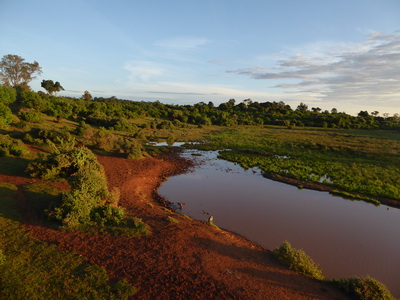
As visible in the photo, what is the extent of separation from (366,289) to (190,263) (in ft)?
22.4

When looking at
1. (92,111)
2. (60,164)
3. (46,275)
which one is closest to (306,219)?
(46,275)

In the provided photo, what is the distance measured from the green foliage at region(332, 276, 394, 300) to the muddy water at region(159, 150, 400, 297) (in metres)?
1.61

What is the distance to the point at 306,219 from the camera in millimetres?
16406

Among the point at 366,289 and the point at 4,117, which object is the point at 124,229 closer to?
the point at 366,289

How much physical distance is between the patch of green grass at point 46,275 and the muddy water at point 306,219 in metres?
8.19

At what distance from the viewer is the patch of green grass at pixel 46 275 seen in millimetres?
7332

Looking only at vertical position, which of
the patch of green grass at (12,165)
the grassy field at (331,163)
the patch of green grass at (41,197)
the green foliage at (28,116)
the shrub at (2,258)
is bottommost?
the shrub at (2,258)

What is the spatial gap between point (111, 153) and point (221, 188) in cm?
1499

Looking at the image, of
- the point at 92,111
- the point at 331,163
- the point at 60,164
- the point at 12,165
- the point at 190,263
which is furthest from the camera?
the point at 92,111

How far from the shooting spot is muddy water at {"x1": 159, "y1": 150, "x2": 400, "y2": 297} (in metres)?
12.1

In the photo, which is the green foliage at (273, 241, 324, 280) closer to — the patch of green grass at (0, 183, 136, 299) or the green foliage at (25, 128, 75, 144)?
the patch of green grass at (0, 183, 136, 299)

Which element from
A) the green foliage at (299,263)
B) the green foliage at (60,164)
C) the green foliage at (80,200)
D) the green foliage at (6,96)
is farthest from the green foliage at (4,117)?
the green foliage at (299,263)

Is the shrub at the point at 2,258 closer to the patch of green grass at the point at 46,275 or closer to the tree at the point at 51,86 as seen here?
the patch of green grass at the point at 46,275

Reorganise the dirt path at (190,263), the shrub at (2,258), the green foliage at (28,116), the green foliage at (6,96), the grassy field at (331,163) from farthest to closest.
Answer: the green foliage at (6,96) < the green foliage at (28,116) < the grassy field at (331,163) < the dirt path at (190,263) < the shrub at (2,258)
